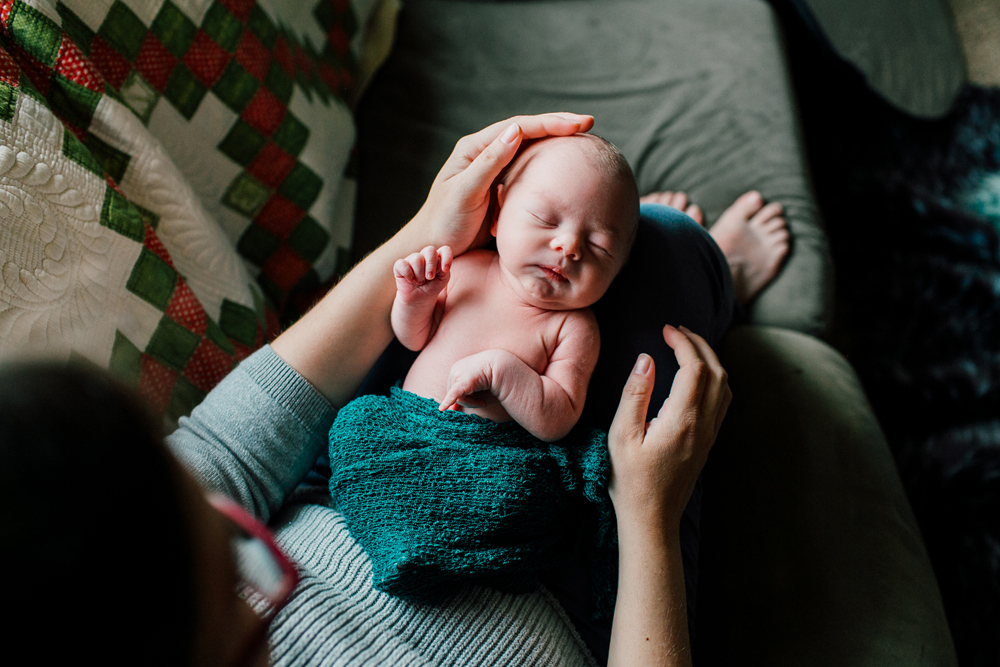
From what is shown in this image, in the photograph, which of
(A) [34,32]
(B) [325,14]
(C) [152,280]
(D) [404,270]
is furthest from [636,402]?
(B) [325,14]

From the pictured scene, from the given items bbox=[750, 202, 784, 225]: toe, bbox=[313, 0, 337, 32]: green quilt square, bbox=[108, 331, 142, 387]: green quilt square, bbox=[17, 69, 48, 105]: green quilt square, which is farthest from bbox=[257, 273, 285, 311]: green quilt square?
bbox=[750, 202, 784, 225]: toe

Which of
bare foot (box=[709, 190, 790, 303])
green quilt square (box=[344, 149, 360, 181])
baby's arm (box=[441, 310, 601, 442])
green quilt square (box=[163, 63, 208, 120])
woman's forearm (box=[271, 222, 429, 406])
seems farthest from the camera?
green quilt square (box=[344, 149, 360, 181])

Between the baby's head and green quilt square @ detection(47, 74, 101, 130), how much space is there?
23.2 inches

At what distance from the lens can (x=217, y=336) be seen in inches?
38.6

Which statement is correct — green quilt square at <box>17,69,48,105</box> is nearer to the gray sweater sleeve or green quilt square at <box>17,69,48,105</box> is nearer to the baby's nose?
the gray sweater sleeve

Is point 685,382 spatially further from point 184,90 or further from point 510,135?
point 184,90

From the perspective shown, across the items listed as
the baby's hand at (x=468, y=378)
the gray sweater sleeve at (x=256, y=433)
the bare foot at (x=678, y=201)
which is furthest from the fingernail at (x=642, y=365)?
the bare foot at (x=678, y=201)

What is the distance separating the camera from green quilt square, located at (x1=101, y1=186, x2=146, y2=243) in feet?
2.75

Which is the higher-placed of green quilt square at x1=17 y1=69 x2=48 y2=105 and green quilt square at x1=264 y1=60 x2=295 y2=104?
green quilt square at x1=17 y1=69 x2=48 y2=105

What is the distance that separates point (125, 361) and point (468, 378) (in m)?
0.47

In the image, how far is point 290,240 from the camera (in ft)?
3.98

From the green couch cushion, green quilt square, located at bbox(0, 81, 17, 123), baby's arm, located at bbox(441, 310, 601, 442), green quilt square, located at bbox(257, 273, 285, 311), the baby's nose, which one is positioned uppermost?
green quilt square, located at bbox(0, 81, 17, 123)

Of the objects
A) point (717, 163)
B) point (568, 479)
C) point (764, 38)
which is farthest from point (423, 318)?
point (764, 38)

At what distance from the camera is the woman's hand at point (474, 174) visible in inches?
32.4
